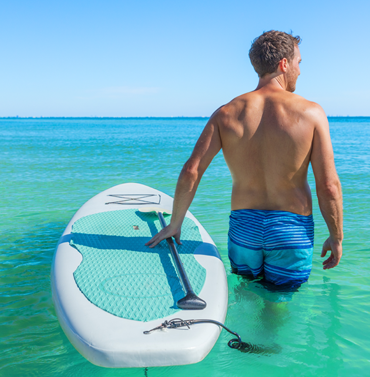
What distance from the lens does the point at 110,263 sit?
259cm

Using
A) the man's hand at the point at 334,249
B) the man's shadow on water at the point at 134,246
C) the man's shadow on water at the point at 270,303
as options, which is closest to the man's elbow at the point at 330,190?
the man's hand at the point at 334,249

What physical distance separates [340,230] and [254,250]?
0.53m

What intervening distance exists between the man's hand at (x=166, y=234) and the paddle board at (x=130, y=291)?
2.5 inches

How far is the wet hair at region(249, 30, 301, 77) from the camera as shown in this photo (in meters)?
2.11

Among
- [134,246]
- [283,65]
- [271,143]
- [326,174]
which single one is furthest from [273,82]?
[134,246]

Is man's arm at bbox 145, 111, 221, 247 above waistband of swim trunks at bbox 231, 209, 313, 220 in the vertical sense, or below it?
above

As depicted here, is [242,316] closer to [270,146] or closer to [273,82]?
[270,146]

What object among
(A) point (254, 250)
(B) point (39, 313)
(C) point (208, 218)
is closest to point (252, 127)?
(A) point (254, 250)

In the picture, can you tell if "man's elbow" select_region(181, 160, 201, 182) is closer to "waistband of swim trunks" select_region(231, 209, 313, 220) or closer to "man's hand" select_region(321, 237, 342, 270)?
"waistband of swim trunks" select_region(231, 209, 313, 220)

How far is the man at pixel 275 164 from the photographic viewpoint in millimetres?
2031

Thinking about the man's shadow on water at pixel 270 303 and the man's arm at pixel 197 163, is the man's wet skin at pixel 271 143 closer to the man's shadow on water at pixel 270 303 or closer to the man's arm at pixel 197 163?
the man's arm at pixel 197 163

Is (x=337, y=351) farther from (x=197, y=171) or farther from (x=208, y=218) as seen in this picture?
(x=208, y=218)

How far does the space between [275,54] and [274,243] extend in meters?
1.15

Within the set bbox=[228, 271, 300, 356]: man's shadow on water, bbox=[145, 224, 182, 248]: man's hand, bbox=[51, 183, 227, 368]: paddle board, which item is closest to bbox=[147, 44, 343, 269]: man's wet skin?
bbox=[228, 271, 300, 356]: man's shadow on water
